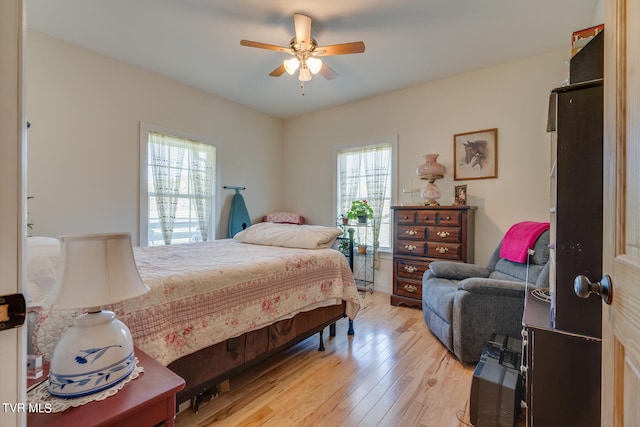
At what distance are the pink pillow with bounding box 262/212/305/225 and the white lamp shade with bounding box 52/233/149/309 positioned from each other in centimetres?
369

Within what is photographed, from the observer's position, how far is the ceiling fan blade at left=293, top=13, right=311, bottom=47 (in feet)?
7.54

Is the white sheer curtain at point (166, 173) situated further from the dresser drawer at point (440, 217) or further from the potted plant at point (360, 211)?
the dresser drawer at point (440, 217)

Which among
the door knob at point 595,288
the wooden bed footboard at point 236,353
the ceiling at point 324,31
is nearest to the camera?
the door knob at point 595,288

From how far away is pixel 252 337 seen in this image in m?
1.76

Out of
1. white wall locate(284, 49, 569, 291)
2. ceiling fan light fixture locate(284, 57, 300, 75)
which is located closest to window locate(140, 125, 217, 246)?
white wall locate(284, 49, 569, 291)

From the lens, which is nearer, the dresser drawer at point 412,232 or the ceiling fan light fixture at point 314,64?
the ceiling fan light fixture at point 314,64

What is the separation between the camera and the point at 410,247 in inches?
130

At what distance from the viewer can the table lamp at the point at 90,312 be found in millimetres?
830

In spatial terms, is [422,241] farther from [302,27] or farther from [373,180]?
[302,27]

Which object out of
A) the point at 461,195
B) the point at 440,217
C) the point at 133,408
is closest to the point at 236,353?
the point at 133,408

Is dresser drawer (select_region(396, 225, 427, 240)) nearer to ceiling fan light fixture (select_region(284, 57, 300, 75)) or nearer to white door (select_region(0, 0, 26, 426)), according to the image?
ceiling fan light fixture (select_region(284, 57, 300, 75))

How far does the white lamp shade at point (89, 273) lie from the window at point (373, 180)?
3429mm

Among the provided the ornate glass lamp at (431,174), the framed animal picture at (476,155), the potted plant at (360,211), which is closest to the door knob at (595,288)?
the ornate glass lamp at (431,174)

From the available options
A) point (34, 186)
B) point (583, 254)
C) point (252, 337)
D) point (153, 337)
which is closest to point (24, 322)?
point (153, 337)
